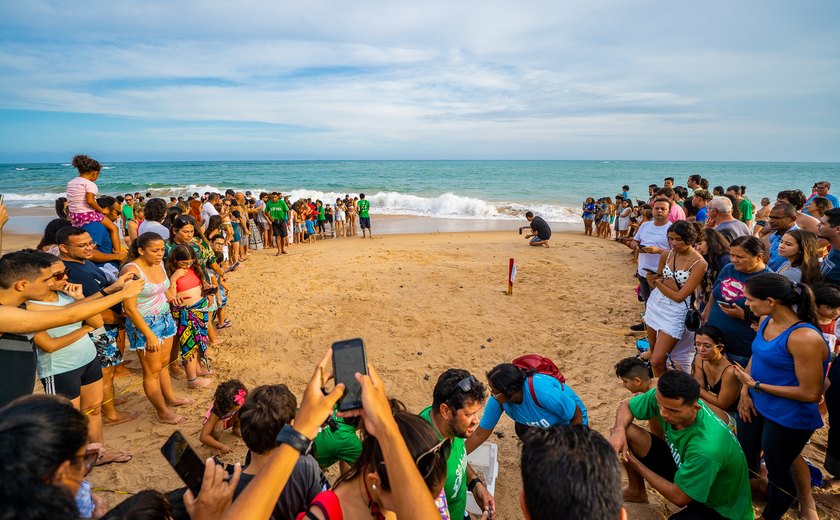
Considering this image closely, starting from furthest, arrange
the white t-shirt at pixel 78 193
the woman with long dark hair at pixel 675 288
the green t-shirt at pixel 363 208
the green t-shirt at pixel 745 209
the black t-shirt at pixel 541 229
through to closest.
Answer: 1. the green t-shirt at pixel 363 208
2. the black t-shirt at pixel 541 229
3. the green t-shirt at pixel 745 209
4. the white t-shirt at pixel 78 193
5. the woman with long dark hair at pixel 675 288

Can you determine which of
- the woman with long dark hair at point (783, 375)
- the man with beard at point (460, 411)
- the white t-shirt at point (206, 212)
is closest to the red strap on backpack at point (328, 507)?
the man with beard at point (460, 411)

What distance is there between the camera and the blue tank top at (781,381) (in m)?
2.74

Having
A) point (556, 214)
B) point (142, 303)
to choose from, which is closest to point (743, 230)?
point (142, 303)

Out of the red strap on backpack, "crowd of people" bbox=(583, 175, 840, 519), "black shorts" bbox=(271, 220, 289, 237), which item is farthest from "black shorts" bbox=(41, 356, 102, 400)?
"black shorts" bbox=(271, 220, 289, 237)

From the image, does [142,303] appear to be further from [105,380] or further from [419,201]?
[419,201]

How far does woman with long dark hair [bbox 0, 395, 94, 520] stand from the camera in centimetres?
103

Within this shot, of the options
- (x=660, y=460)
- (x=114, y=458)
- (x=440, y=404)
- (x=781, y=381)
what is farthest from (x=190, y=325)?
(x=781, y=381)

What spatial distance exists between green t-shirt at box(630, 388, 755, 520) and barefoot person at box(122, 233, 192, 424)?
15.0ft

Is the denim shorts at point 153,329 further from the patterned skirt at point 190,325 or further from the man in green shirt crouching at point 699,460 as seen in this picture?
the man in green shirt crouching at point 699,460

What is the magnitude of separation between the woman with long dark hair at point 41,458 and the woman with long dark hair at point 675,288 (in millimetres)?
4733

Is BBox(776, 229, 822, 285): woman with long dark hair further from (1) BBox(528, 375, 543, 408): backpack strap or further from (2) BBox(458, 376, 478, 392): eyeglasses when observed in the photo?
(2) BBox(458, 376, 478, 392): eyeglasses

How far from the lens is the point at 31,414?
116cm

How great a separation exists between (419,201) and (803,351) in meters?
24.9

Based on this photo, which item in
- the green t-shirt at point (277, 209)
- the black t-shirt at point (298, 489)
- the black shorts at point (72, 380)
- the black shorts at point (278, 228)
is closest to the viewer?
the black t-shirt at point (298, 489)
